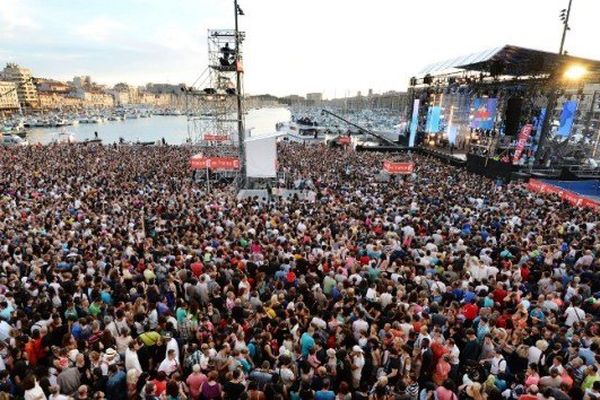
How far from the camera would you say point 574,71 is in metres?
20.4

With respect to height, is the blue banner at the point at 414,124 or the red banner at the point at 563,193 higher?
the blue banner at the point at 414,124

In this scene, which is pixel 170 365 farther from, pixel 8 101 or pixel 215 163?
pixel 8 101

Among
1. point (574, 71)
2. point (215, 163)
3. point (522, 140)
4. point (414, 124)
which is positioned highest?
point (574, 71)

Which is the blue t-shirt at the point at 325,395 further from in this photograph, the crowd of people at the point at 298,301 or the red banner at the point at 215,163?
the red banner at the point at 215,163

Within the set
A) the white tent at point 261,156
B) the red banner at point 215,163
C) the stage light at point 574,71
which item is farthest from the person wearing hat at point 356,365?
the stage light at point 574,71

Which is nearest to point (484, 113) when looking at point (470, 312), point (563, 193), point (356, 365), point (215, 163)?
point (563, 193)

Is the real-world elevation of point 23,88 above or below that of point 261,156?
above

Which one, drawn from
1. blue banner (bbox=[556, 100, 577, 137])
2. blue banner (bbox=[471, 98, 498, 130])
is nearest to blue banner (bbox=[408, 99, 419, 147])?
blue banner (bbox=[471, 98, 498, 130])

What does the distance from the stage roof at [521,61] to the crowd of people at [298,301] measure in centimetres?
1170

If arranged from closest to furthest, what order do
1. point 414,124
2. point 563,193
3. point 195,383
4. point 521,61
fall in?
point 195,383, point 563,193, point 521,61, point 414,124

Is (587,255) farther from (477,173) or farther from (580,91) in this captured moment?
(580,91)

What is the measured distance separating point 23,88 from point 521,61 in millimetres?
166784

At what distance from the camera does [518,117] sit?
2366 centimetres

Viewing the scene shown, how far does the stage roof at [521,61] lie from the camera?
67.7 ft
